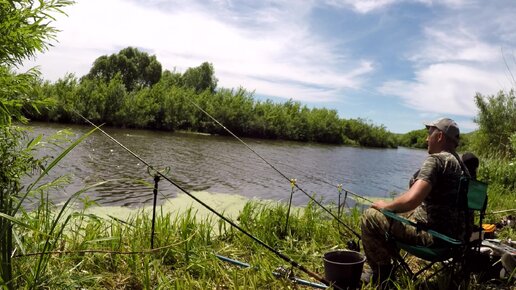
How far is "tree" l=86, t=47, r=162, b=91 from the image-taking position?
5038 centimetres

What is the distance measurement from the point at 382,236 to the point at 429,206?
1.55ft

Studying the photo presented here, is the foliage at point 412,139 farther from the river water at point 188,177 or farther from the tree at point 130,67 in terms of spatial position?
the river water at point 188,177

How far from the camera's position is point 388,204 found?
3.37 metres

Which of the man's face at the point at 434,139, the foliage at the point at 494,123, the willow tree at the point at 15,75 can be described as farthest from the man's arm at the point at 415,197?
the foliage at the point at 494,123

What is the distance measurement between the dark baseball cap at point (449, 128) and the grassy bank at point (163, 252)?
1319mm

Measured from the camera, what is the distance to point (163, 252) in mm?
3885

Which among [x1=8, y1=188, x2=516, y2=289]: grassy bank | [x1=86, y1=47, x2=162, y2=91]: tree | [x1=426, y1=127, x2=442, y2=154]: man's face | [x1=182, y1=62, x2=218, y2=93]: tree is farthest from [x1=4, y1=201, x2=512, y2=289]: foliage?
[x1=182, y1=62, x2=218, y2=93]: tree

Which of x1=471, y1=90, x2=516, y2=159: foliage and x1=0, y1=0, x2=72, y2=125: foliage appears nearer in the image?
x1=0, y1=0, x2=72, y2=125: foliage

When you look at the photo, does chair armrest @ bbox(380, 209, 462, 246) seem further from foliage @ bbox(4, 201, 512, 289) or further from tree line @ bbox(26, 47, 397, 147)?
tree line @ bbox(26, 47, 397, 147)

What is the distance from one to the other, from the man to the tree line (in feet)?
67.5

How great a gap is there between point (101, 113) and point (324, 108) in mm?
33614

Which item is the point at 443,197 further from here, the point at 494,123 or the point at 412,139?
the point at 412,139

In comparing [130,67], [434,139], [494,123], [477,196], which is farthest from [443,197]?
[130,67]

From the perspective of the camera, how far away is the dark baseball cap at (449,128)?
353 cm
